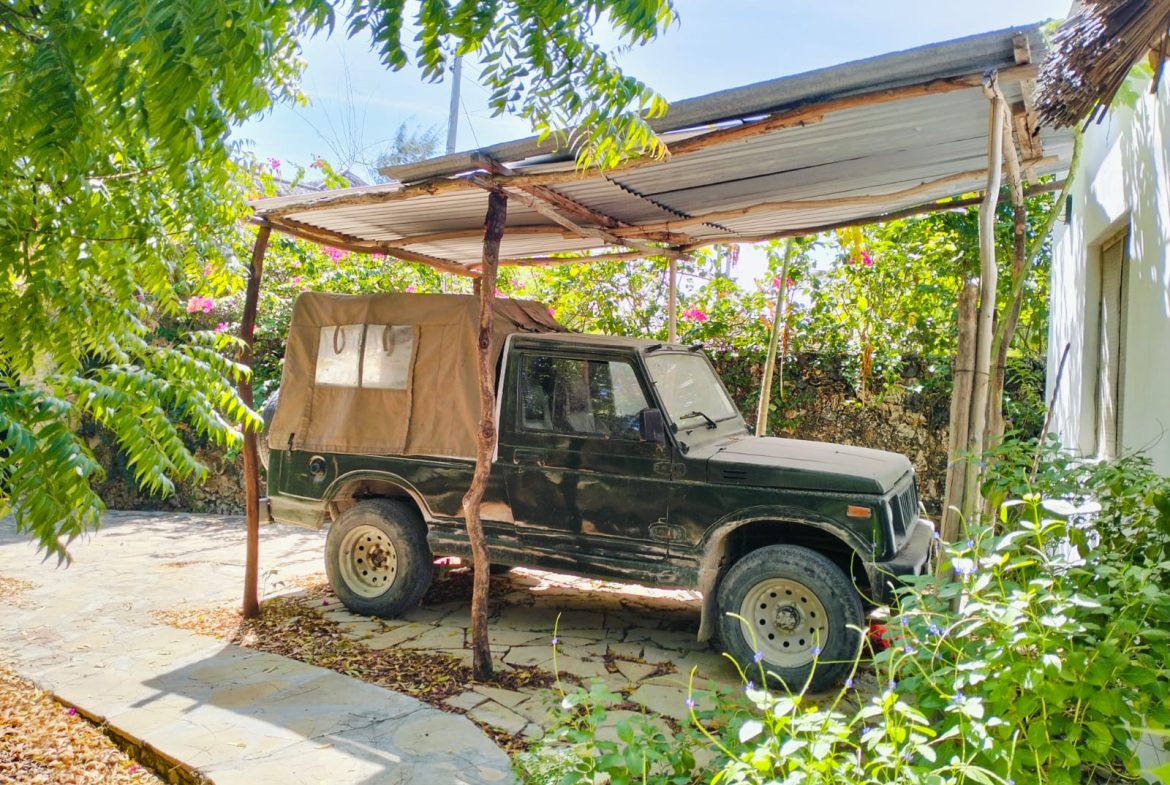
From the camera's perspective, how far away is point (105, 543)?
26.3 feet

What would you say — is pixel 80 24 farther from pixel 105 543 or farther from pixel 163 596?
pixel 105 543

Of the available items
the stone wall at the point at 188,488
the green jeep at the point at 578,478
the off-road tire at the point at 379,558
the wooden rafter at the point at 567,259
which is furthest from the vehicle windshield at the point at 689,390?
the stone wall at the point at 188,488

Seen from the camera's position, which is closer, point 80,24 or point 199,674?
point 80,24

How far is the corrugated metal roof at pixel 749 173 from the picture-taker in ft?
11.2

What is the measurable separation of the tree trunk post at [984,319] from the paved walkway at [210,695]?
250 centimetres

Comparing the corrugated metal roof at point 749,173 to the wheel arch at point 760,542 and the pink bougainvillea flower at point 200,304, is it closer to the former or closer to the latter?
the wheel arch at point 760,542

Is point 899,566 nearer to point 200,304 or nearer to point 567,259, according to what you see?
point 567,259

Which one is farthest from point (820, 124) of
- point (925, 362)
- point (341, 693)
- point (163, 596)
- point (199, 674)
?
point (163, 596)

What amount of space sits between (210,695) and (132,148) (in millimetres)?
2852

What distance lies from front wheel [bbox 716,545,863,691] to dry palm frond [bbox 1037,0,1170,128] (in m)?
2.49

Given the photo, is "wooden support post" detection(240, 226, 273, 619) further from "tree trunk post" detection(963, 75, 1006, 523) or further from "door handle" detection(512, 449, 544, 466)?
"tree trunk post" detection(963, 75, 1006, 523)

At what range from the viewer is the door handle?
5113 mm

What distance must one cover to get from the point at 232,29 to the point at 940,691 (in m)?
2.51

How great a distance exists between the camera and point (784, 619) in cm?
446
